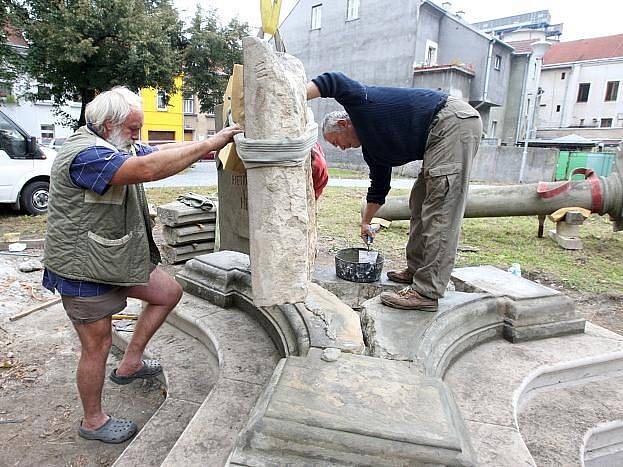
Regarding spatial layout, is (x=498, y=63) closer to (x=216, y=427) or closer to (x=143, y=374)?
(x=143, y=374)

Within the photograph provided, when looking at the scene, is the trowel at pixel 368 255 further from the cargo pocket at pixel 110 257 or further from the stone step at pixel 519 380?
the cargo pocket at pixel 110 257

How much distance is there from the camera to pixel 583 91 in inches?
1326

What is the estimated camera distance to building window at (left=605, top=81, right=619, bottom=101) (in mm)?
31641

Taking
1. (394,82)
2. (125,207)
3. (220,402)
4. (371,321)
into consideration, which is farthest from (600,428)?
(394,82)

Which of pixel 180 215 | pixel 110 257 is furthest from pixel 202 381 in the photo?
pixel 180 215

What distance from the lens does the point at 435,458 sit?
141 centimetres

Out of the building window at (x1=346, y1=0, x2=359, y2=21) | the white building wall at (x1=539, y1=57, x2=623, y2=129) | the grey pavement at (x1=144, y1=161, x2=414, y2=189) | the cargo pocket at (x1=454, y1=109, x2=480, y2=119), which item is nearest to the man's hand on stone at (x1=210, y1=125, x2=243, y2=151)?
the cargo pocket at (x1=454, y1=109, x2=480, y2=119)

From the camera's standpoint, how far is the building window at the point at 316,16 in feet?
73.8

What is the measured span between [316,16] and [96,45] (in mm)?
13895

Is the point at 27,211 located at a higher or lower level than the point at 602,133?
lower

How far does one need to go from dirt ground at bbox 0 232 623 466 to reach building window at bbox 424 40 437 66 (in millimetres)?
18339

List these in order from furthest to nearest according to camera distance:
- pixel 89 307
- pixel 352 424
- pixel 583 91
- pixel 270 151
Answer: pixel 583 91, pixel 89 307, pixel 270 151, pixel 352 424

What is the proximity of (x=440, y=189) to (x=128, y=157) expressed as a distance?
157 cm

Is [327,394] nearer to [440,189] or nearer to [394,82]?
[440,189]
